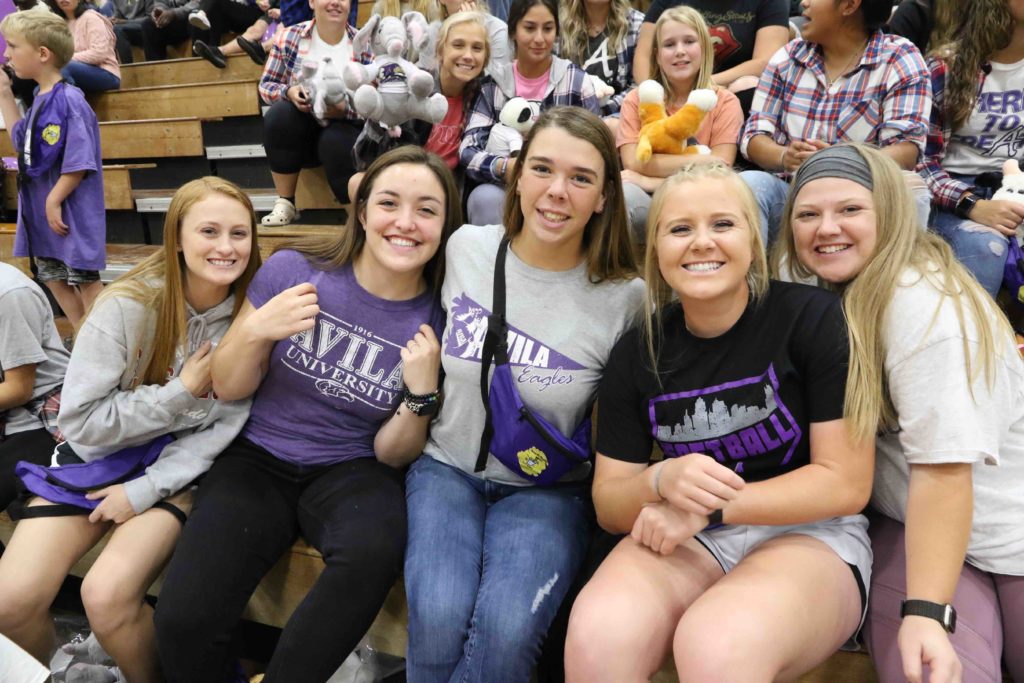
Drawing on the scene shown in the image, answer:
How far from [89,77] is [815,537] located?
16.4 ft

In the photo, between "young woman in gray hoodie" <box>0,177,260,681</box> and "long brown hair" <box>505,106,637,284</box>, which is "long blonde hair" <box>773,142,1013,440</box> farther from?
"young woman in gray hoodie" <box>0,177,260,681</box>

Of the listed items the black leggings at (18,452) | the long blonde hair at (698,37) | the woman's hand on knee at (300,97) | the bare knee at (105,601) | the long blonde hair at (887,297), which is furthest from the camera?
the woman's hand on knee at (300,97)

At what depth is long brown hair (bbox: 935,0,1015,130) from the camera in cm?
193

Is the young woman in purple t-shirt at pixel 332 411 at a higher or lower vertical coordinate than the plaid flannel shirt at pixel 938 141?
lower

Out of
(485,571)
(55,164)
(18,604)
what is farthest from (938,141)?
(55,164)

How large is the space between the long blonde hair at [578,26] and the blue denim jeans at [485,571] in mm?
2060

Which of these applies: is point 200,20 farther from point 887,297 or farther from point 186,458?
point 887,297

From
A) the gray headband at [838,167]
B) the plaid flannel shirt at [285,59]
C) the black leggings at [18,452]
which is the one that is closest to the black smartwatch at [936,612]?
the gray headband at [838,167]

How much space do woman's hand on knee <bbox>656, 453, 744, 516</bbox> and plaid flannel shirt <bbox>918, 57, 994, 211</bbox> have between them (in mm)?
1387

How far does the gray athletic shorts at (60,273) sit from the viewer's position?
296 cm

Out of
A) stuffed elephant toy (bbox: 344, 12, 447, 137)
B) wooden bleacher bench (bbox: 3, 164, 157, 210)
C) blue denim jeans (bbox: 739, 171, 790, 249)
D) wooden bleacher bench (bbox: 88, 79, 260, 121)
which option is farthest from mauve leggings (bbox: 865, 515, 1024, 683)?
wooden bleacher bench (bbox: 3, 164, 157, 210)

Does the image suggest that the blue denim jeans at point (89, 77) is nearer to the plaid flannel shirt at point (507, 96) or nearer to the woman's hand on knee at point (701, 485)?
the plaid flannel shirt at point (507, 96)

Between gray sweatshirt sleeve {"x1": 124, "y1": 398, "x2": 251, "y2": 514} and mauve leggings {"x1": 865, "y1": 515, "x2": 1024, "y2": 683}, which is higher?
mauve leggings {"x1": 865, "y1": 515, "x2": 1024, "y2": 683}

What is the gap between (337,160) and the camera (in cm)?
274
